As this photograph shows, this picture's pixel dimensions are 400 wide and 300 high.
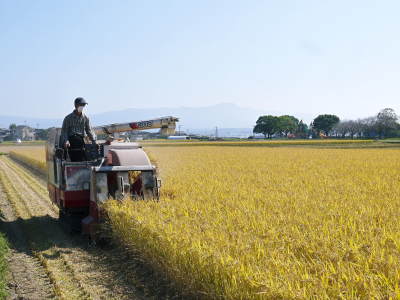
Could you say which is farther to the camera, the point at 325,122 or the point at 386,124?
the point at 325,122

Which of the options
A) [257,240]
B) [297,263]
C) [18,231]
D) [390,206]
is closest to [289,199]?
[390,206]

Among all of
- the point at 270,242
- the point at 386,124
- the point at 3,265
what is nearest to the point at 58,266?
the point at 3,265

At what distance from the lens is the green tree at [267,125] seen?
133300 mm

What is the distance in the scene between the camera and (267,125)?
134000mm

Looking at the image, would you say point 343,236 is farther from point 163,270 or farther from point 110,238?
point 110,238

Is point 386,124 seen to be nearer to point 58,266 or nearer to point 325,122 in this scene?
point 325,122

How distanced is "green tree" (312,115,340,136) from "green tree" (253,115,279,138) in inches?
542

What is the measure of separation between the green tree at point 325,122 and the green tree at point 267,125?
13768 millimetres

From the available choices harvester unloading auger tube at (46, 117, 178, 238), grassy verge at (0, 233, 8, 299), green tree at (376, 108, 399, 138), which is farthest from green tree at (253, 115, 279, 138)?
grassy verge at (0, 233, 8, 299)

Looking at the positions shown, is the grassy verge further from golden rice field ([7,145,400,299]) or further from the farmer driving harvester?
the farmer driving harvester

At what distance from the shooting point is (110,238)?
802 centimetres

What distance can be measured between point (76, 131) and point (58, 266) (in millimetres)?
3022

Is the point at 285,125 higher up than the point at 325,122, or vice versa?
the point at 325,122

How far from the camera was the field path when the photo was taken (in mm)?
5824
